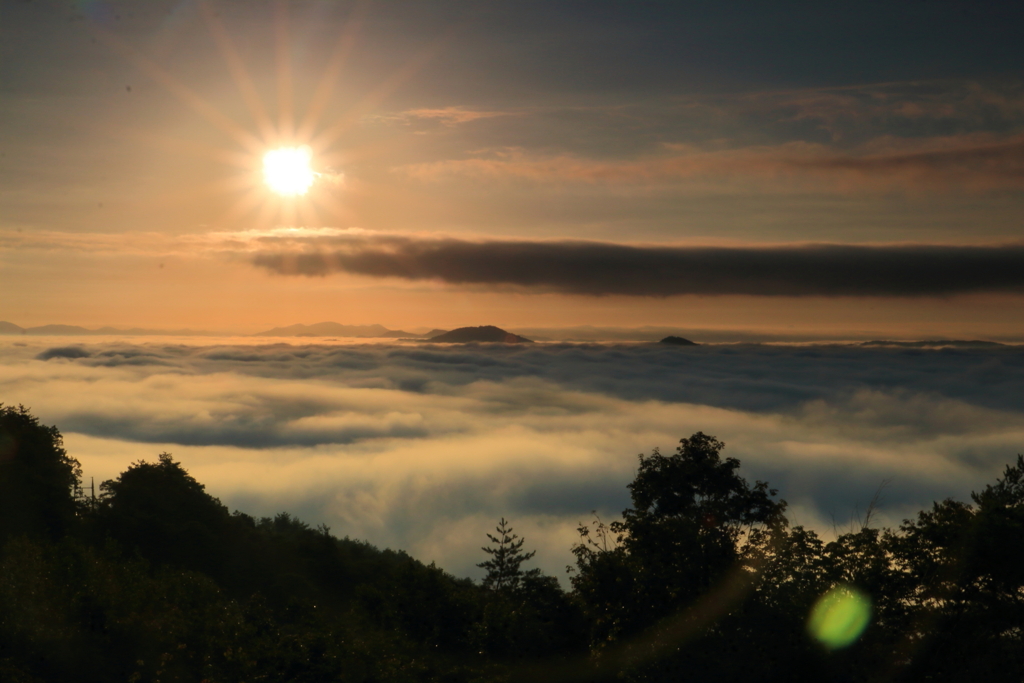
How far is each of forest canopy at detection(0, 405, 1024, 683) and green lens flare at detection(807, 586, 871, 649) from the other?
6 centimetres

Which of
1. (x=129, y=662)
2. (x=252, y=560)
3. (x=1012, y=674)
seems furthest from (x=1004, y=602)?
(x=252, y=560)

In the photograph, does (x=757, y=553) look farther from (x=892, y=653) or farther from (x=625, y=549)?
(x=892, y=653)

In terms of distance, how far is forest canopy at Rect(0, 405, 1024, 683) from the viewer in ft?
86.7

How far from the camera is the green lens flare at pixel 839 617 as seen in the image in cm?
2677

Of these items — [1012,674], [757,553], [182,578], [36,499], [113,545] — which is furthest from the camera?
[36,499]

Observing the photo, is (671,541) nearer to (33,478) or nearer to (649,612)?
(649,612)

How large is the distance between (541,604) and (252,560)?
35744mm

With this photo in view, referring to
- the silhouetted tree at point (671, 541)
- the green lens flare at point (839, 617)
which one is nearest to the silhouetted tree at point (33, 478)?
the silhouetted tree at point (671, 541)

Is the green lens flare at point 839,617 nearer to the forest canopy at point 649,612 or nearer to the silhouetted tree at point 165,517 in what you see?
the forest canopy at point 649,612

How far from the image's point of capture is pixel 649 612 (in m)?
30.8

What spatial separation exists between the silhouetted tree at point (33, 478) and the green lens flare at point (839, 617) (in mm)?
49846

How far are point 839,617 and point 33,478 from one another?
2140 inches

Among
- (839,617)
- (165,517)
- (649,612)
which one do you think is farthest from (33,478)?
(839,617)

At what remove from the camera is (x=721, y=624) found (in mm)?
28500
